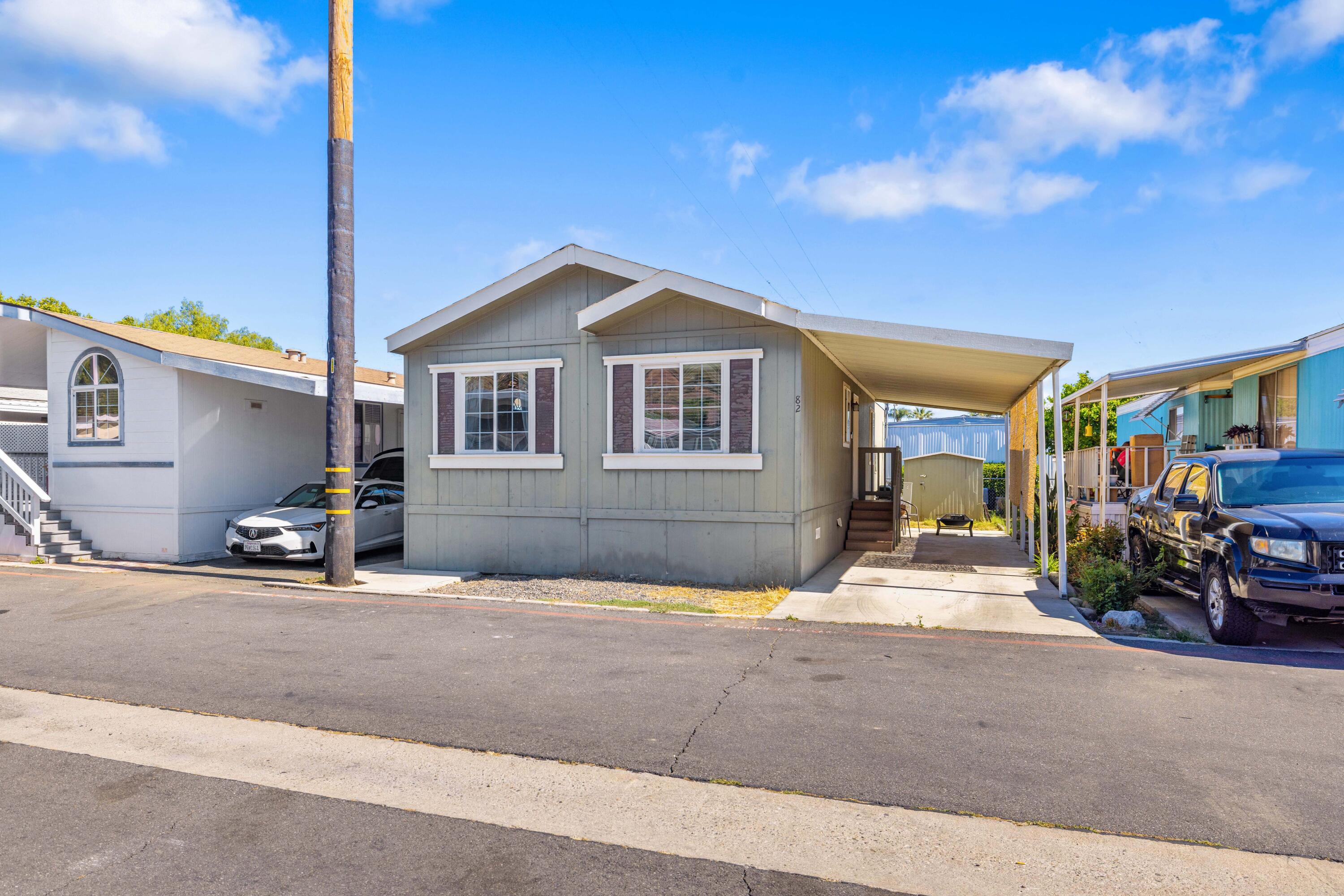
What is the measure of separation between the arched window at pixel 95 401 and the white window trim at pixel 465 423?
6589 mm

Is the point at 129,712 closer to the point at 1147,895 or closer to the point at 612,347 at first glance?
the point at 1147,895

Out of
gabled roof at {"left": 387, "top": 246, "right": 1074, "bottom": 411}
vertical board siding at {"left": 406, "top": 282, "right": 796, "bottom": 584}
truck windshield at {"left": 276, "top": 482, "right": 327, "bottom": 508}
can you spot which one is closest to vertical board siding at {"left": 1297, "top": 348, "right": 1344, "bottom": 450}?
gabled roof at {"left": 387, "top": 246, "right": 1074, "bottom": 411}

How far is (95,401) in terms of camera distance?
14.9 meters

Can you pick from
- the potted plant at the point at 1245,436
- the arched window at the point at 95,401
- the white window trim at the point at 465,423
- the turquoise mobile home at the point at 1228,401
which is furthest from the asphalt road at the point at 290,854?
the potted plant at the point at 1245,436

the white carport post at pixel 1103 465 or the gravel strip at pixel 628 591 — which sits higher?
the white carport post at pixel 1103 465

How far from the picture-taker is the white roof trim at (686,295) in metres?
10.4

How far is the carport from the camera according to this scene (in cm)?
902

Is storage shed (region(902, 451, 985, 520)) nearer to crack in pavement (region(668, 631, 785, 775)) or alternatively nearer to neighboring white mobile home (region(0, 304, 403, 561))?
neighboring white mobile home (region(0, 304, 403, 561))

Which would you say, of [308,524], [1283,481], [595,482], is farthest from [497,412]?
[1283,481]

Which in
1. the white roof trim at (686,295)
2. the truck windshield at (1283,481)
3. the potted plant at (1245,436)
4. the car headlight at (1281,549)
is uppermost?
the white roof trim at (686,295)

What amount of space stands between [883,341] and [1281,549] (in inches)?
197

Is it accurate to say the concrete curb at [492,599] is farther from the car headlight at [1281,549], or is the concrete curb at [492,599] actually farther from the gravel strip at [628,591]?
the car headlight at [1281,549]

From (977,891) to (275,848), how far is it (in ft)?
9.92

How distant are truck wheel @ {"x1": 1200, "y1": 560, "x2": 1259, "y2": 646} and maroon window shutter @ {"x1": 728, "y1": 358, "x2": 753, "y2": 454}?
5270 mm
